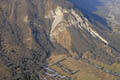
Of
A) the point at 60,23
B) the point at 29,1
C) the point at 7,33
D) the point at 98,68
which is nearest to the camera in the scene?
the point at 98,68

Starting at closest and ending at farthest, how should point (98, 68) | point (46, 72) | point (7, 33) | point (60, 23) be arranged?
point (46, 72), point (98, 68), point (7, 33), point (60, 23)

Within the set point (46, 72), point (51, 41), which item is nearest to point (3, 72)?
point (46, 72)

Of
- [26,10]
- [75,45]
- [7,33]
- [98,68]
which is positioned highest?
[26,10]

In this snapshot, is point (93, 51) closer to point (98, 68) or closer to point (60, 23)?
point (98, 68)

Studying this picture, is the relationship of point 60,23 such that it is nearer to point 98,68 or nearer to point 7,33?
point 7,33

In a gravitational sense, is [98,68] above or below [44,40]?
below

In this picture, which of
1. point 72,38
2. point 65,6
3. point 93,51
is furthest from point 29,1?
point 93,51

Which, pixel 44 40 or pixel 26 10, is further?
pixel 26 10
